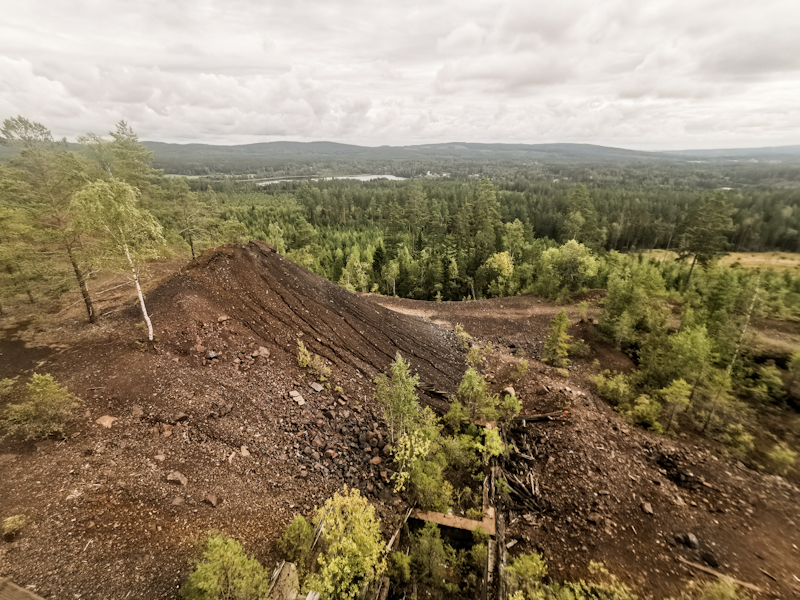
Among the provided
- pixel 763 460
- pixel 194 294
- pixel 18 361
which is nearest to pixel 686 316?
pixel 763 460

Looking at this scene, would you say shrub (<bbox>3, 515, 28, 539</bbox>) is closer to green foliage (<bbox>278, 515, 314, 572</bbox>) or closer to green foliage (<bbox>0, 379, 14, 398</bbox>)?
green foliage (<bbox>278, 515, 314, 572</bbox>)

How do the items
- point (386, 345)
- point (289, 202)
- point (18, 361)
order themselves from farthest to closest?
1. point (289, 202)
2. point (386, 345)
3. point (18, 361)

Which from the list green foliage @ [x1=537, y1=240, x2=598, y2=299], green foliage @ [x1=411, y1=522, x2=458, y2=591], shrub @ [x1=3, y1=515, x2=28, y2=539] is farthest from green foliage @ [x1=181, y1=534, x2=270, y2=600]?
green foliage @ [x1=537, y1=240, x2=598, y2=299]

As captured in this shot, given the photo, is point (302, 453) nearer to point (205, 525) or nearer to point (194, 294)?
point (205, 525)

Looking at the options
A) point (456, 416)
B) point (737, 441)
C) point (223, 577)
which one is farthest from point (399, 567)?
point (737, 441)

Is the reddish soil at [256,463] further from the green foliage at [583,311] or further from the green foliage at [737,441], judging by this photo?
the green foliage at [583,311]

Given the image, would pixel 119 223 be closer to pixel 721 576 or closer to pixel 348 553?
pixel 348 553
